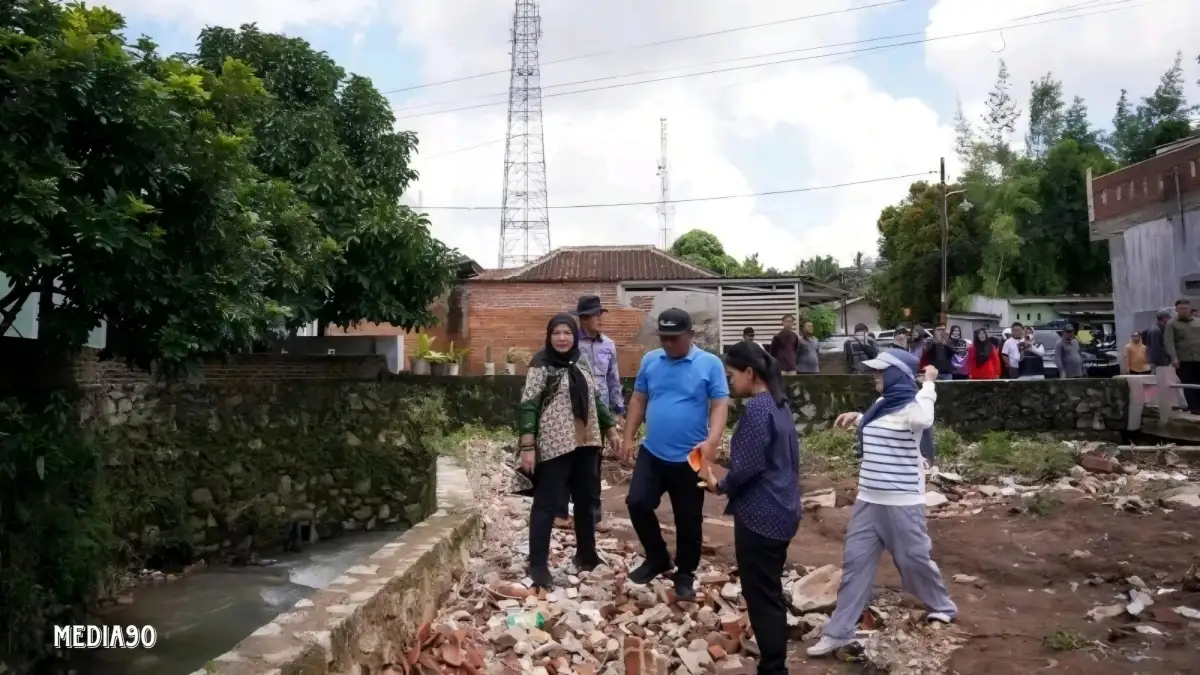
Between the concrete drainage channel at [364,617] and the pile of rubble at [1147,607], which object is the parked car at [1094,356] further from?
the concrete drainage channel at [364,617]

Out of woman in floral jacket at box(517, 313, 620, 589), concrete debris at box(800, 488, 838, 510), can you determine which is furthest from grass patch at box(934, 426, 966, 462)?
woman in floral jacket at box(517, 313, 620, 589)

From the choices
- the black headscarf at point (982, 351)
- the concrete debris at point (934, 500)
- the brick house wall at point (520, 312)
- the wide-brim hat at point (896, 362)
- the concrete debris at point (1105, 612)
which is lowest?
the concrete debris at point (1105, 612)

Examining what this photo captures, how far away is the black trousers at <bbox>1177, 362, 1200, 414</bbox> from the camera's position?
11.0 metres

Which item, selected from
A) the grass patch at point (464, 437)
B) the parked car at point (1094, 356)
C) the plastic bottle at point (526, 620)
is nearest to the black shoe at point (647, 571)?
the plastic bottle at point (526, 620)

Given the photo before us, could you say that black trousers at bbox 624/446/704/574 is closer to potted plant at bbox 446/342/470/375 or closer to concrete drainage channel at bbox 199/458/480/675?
concrete drainage channel at bbox 199/458/480/675

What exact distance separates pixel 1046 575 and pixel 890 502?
2.00 meters

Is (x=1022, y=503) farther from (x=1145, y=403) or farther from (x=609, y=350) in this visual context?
(x=1145, y=403)

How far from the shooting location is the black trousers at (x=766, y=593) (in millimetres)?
4000

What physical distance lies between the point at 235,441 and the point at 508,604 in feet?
23.9

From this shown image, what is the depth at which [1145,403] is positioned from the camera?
11922 millimetres

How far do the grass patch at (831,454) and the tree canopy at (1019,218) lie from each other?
951 inches

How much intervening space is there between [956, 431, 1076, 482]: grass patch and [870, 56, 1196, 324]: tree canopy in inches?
957

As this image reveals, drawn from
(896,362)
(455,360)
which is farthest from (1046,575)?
(455,360)

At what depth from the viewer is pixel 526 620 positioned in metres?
4.61
